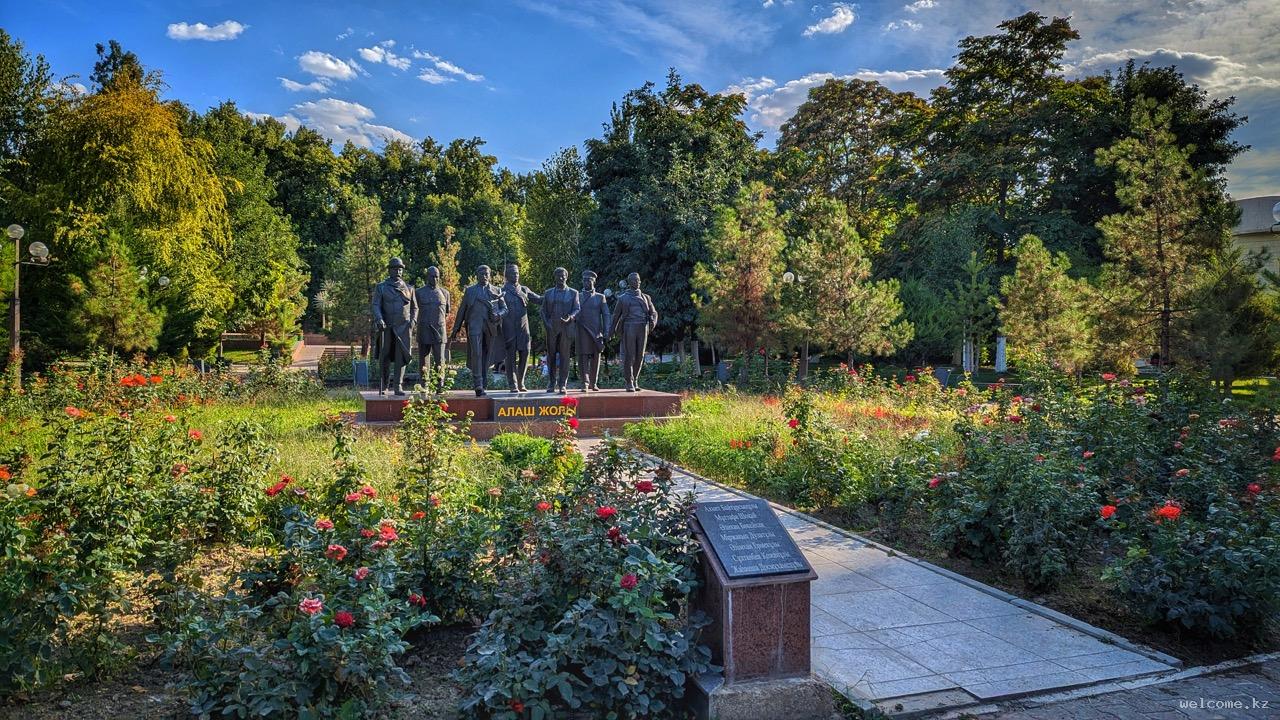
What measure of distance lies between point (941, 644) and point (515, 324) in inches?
446

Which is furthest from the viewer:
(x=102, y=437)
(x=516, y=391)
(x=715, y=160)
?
(x=715, y=160)

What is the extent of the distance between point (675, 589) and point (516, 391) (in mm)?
11784

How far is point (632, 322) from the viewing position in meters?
16.1

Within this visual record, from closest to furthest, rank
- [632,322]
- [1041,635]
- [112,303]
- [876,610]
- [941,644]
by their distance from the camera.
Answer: [941,644] → [1041,635] → [876,610] → [632,322] → [112,303]

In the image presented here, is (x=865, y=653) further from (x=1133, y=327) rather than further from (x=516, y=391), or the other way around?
(x=516, y=391)

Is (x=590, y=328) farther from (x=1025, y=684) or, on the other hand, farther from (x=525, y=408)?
(x=1025, y=684)

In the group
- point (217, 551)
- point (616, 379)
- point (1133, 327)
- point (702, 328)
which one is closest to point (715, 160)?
point (702, 328)

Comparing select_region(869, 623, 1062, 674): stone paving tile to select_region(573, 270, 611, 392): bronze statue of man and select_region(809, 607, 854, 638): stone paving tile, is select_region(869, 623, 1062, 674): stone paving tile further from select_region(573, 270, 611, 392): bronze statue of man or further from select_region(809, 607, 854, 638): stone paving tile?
select_region(573, 270, 611, 392): bronze statue of man

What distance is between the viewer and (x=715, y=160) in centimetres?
2889

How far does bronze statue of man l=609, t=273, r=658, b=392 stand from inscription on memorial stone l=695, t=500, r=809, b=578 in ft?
38.4

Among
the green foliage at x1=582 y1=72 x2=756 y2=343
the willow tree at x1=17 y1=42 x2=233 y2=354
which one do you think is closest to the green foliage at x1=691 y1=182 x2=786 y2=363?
the green foliage at x1=582 y1=72 x2=756 y2=343

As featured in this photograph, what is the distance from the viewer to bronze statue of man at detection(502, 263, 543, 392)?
1459 cm

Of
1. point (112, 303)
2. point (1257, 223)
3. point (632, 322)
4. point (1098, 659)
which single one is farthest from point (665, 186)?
point (1098, 659)

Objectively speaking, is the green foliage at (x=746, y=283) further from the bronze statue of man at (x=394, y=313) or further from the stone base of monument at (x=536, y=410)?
the bronze statue of man at (x=394, y=313)
